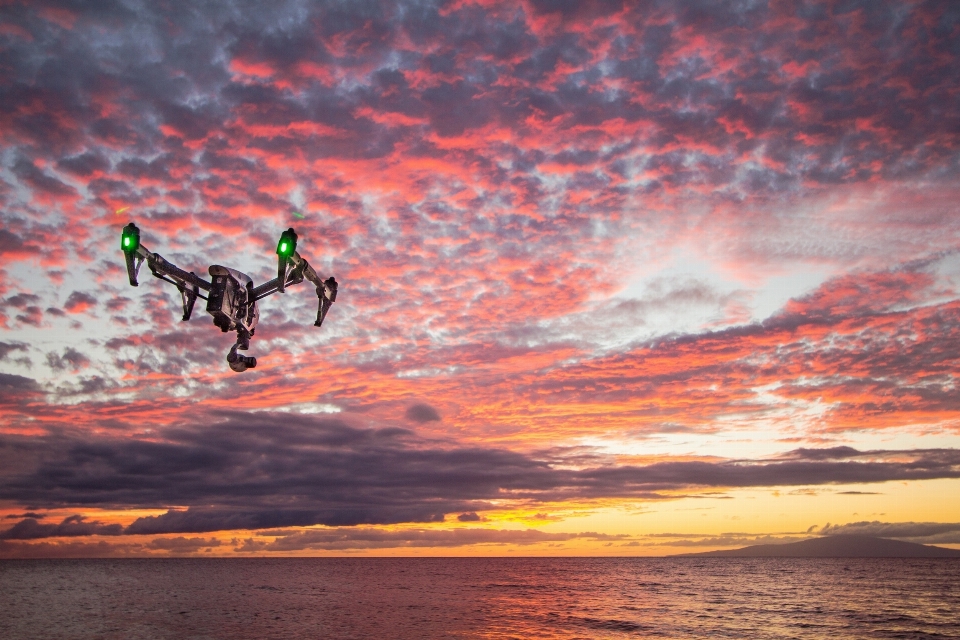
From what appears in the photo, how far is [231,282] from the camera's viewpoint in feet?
27.1

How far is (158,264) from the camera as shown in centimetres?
805

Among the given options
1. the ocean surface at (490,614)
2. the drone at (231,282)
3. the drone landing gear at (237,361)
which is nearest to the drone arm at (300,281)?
the drone at (231,282)

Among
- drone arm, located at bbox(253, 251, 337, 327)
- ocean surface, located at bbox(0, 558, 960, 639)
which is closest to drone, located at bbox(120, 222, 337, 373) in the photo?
drone arm, located at bbox(253, 251, 337, 327)

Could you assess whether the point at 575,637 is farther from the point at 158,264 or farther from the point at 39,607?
the point at 39,607

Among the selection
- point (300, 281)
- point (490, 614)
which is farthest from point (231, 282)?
point (490, 614)

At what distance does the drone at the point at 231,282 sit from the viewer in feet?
25.0

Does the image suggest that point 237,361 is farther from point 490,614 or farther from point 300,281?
point 490,614

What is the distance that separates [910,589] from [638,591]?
56.0m

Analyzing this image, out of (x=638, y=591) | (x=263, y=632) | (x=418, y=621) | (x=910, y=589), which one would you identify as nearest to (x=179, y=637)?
(x=263, y=632)

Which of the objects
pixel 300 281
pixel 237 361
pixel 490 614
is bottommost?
pixel 490 614

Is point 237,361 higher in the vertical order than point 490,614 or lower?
higher

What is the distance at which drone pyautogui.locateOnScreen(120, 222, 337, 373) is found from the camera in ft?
25.0

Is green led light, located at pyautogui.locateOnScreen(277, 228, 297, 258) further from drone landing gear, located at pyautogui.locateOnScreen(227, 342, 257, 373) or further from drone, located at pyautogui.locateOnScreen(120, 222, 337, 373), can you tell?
drone landing gear, located at pyautogui.locateOnScreen(227, 342, 257, 373)

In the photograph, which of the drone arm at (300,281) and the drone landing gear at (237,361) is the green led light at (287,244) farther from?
the drone landing gear at (237,361)
